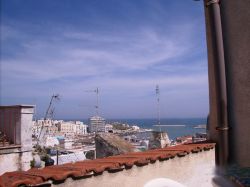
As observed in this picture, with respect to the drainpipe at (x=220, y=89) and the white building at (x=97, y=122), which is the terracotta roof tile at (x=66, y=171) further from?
the white building at (x=97, y=122)

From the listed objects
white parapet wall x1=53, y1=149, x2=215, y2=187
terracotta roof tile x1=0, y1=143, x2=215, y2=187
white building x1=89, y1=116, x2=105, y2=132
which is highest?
white building x1=89, y1=116, x2=105, y2=132

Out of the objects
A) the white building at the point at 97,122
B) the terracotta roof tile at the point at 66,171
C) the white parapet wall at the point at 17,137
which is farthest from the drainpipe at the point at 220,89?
the white building at the point at 97,122

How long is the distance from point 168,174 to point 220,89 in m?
2.05

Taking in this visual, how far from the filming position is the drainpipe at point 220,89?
216 inches

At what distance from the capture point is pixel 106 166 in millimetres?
3467

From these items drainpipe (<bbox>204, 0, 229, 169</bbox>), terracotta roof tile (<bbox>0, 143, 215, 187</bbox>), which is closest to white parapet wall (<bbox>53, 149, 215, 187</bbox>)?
terracotta roof tile (<bbox>0, 143, 215, 187</bbox>)

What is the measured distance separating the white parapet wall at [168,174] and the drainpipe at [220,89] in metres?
0.19

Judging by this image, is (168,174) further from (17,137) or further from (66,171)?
(17,137)

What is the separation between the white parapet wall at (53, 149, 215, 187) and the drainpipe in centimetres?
19

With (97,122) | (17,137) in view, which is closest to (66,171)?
(17,137)

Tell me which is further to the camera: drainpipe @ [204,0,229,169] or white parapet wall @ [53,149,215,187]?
drainpipe @ [204,0,229,169]

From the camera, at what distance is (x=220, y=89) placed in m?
5.51

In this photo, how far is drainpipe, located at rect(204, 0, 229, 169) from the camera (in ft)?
18.0

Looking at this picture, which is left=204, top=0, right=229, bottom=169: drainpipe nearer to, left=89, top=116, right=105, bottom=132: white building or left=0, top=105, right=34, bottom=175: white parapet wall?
left=0, top=105, right=34, bottom=175: white parapet wall
